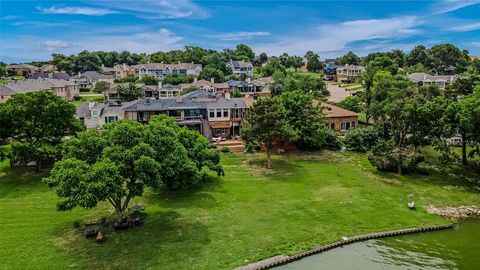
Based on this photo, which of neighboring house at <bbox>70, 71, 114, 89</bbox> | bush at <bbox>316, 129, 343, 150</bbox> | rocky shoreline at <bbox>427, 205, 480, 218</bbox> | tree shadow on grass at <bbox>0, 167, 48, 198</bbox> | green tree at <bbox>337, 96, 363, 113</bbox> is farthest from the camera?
neighboring house at <bbox>70, 71, 114, 89</bbox>

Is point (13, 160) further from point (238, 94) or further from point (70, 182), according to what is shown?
point (238, 94)

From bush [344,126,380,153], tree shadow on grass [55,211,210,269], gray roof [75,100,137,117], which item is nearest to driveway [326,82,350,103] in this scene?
bush [344,126,380,153]

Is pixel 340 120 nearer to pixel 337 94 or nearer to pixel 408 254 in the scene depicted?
pixel 408 254

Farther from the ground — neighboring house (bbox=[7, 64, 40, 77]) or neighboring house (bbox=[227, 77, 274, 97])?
neighboring house (bbox=[7, 64, 40, 77])

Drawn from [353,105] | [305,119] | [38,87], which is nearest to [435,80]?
[353,105]

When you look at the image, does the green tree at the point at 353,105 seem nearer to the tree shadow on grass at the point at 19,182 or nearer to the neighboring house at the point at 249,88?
the neighboring house at the point at 249,88

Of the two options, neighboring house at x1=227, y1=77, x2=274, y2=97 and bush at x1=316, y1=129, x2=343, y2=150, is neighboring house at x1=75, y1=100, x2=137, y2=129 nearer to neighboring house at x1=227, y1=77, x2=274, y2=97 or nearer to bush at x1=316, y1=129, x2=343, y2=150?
bush at x1=316, y1=129, x2=343, y2=150
